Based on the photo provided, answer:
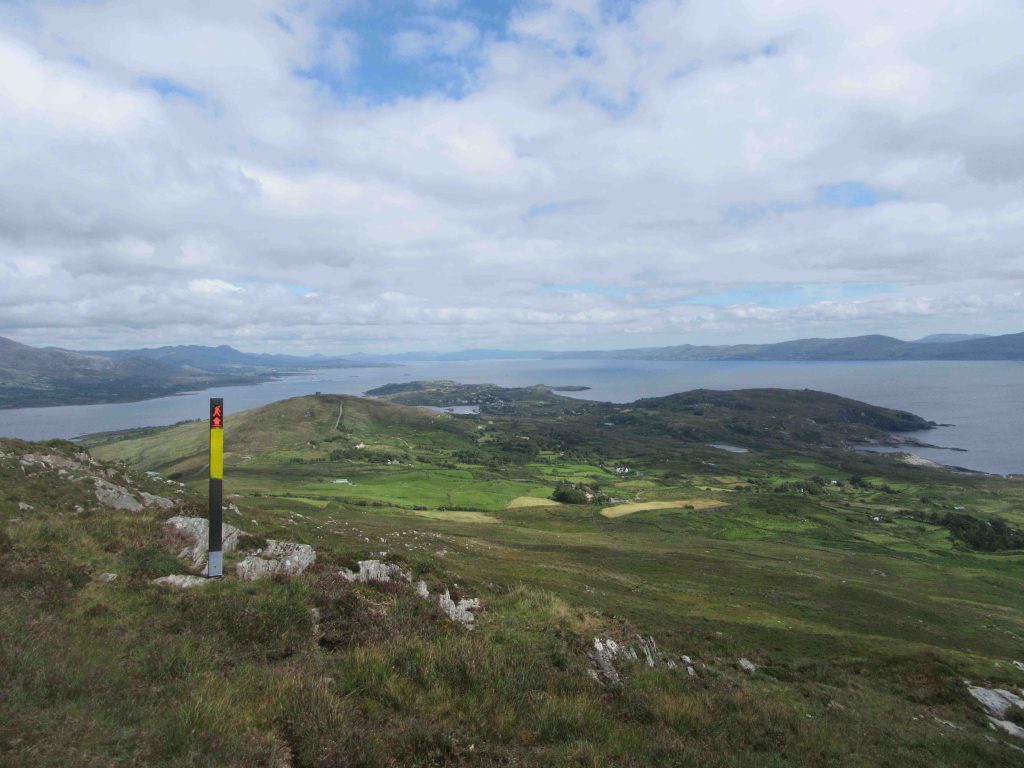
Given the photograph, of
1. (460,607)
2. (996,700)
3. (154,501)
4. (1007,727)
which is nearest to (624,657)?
(460,607)

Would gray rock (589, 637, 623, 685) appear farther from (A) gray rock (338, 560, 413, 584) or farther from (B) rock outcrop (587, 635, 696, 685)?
(A) gray rock (338, 560, 413, 584)

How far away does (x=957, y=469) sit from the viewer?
183 m

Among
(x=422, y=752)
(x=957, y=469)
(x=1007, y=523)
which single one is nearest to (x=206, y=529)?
(x=422, y=752)

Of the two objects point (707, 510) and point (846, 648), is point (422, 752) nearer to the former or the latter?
point (846, 648)

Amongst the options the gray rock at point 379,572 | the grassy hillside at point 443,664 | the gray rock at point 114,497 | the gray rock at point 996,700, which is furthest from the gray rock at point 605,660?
the gray rock at point 114,497

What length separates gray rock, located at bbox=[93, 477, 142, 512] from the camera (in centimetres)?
2611

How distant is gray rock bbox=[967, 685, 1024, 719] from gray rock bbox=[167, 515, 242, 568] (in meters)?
31.8

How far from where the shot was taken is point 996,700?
72.1ft

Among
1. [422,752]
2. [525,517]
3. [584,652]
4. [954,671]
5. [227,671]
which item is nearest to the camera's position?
[422,752]

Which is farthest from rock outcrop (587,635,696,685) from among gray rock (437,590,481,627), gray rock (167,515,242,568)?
gray rock (167,515,242,568)

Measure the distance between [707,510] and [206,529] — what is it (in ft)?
363

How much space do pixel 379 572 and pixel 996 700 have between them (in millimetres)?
27670

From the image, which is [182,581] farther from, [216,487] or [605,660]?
[605,660]

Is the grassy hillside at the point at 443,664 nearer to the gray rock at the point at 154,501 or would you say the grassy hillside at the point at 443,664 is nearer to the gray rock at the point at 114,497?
the gray rock at the point at 114,497
